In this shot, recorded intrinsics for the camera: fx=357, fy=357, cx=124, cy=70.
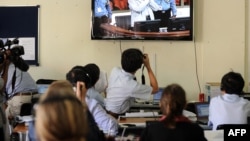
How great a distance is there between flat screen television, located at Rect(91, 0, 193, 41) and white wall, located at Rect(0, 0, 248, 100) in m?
0.13

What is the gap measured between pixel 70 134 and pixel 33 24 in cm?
371

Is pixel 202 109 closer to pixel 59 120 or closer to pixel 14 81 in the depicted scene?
pixel 14 81

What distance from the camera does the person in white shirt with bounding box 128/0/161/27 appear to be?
4.36m

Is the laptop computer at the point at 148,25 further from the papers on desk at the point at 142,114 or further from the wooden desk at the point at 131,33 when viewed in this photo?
the papers on desk at the point at 142,114

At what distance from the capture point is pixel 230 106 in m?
2.79

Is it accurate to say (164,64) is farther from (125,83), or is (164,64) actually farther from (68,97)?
(68,97)

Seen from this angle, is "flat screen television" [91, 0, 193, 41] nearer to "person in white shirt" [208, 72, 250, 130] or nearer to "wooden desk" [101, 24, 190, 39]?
"wooden desk" [101, 24, 190, 39]

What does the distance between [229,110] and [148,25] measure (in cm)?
191

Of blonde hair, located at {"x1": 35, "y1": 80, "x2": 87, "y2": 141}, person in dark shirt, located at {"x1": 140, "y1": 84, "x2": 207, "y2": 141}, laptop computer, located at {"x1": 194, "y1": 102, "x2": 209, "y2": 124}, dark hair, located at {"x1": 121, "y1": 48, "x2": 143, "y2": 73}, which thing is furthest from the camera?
laptop computer, located at {"x1": 194, "y1": 102, "x2": 209, "y2": 124}

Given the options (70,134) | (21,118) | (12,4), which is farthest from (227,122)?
(12,4)

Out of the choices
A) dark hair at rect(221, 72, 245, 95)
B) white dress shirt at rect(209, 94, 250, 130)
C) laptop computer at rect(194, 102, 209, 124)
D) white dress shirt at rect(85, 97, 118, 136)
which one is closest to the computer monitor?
laptop computer at rect(194, 102, 209, 124)

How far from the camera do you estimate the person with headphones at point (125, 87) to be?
3.16m

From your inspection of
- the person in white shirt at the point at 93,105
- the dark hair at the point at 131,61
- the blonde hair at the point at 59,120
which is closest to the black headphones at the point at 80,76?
the person in white shirt at the point at 93,105

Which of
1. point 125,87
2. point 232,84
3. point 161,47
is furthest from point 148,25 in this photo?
point 232,84
